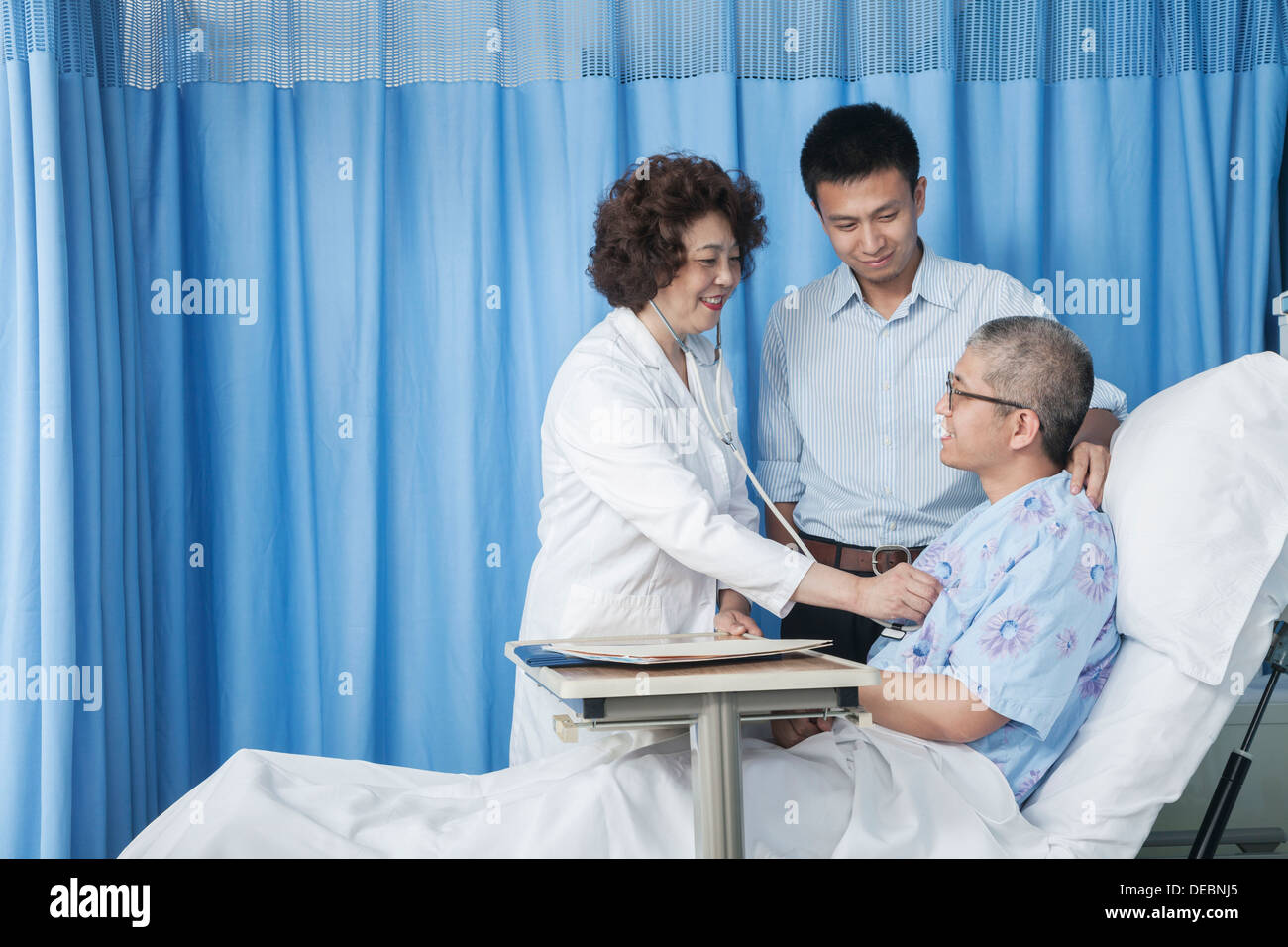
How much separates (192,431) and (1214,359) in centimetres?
233

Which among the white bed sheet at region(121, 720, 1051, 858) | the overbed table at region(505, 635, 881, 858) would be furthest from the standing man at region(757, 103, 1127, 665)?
the overbed table at region(505, 635, 881, 858)

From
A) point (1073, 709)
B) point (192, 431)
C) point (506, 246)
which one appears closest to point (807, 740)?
point (1073, 709)

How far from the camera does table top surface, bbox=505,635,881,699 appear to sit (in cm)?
117

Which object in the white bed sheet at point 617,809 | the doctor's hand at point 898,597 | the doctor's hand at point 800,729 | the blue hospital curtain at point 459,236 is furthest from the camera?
the blue hospital curtain at point 459,236

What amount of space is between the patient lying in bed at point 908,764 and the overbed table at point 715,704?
0.14 m

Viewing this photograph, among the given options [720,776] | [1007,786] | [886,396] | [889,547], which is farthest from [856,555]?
[720,776]

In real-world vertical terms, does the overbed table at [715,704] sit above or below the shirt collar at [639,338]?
below

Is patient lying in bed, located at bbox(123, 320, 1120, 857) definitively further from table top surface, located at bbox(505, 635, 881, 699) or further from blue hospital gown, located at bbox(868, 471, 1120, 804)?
table top surface, located at bbox(505, 635, 881, 699)

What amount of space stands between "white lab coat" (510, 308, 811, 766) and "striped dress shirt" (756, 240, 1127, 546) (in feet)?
0.82

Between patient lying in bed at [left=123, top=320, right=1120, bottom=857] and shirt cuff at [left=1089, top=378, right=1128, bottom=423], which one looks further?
shirt cuff at [left=1089, top=378, right=1128, bottom=423]

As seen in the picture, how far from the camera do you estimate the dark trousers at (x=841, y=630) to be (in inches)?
80.3

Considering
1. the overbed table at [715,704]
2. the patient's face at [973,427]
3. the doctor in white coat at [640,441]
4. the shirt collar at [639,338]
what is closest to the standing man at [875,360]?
the doctor in white coat at [640,441]

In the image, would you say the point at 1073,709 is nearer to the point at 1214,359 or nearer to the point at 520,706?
the point at 520,706

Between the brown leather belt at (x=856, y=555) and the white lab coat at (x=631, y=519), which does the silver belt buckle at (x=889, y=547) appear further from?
the white lab coat at (x=631, y=519)
